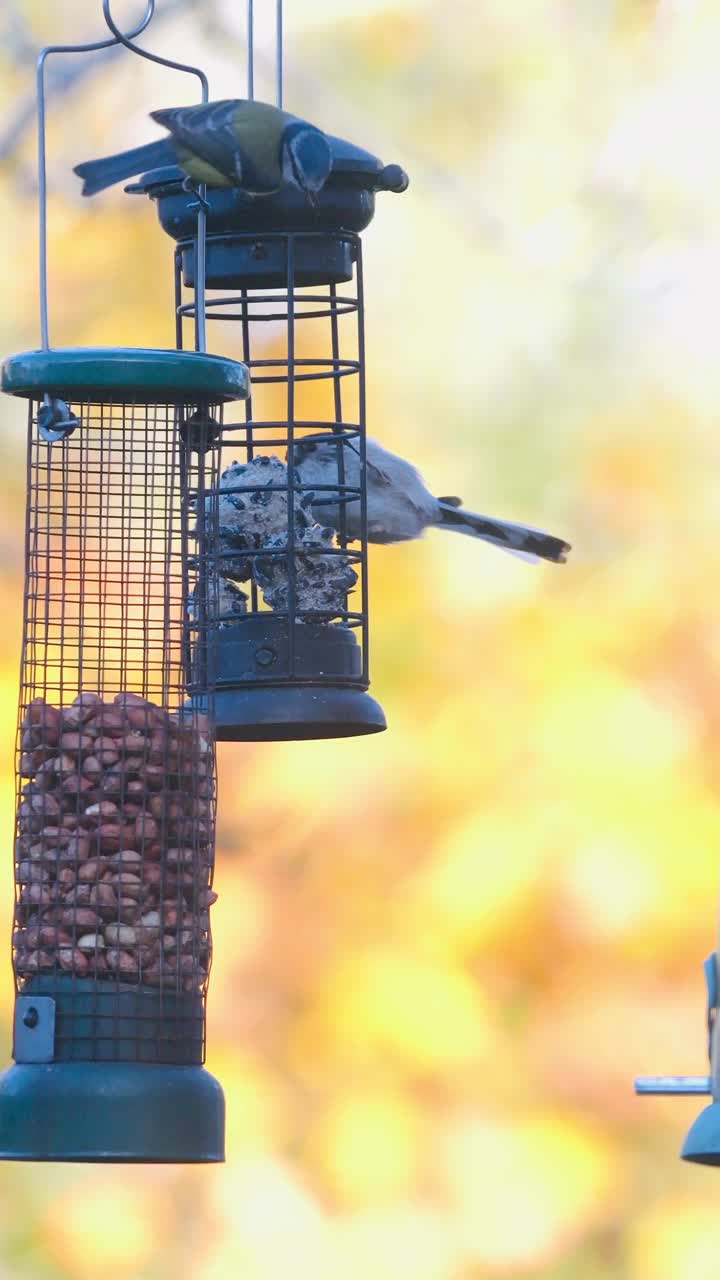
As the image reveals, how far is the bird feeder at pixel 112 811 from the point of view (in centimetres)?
489

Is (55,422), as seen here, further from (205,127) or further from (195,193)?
(205,127)

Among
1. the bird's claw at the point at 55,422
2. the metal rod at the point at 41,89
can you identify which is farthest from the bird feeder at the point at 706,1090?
the metal rod at the point at 41,89

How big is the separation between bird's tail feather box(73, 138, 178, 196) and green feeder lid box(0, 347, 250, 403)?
763 mm

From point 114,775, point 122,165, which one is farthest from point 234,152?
point 114,775

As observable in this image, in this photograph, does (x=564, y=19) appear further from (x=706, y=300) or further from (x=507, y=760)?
(x=507, y=760)

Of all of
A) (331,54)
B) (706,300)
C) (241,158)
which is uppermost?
(331,54)

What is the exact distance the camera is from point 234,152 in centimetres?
552

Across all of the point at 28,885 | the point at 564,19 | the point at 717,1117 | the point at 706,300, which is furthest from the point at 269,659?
the point at 564,19

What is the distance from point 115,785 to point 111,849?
13 cm

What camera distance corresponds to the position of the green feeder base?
15.8 feet

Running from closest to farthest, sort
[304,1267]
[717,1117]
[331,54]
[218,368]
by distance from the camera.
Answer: [717,1117] → [218,368] → [304,1267] → [331,54]

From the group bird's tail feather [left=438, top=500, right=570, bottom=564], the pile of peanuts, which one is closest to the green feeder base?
the pile of peanuts

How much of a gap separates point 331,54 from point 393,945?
398 centimetres

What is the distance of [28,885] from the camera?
511cm
